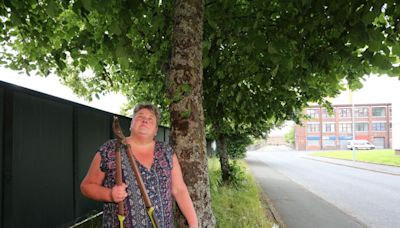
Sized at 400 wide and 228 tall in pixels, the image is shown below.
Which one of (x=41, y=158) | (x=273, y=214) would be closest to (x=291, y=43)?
(x=41, y=158)

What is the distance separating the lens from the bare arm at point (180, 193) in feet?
8.15

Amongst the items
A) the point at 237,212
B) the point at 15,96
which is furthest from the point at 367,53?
the point at 237,212

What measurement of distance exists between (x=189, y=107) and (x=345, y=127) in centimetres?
8193

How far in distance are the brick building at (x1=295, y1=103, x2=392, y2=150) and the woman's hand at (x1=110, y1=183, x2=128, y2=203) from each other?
72.7 meters

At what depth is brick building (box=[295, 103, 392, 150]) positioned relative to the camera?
73875 millimetres

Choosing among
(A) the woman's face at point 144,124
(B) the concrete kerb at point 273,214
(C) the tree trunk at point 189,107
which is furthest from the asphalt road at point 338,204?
(A) the woman's face at point 144,124

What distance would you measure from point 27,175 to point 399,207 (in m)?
10.8

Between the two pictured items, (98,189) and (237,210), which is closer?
(98,189)

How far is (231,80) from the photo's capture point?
566 cm

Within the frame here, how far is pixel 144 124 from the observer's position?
2.42 metres

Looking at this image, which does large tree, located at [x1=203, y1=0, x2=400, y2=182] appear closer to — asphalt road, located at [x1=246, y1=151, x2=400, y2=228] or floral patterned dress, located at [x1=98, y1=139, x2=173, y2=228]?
floral patterned dress, located at [x1=98, y1=139, x2=173, y2=228]

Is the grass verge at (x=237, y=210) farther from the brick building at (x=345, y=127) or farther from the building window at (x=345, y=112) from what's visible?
the building window at (x=345, y=112)

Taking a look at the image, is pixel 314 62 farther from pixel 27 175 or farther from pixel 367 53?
pixel 27 175

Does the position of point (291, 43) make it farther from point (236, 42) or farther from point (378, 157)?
point (378, 157)
